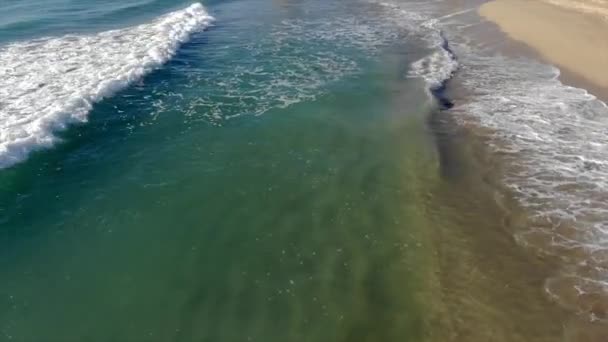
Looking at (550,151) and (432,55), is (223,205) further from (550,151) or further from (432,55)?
(432,55)

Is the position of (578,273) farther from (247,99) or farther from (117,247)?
(247,99)

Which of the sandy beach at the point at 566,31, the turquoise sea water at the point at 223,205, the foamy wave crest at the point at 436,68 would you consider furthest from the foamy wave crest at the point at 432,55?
the sandy beach at the point at 566,31

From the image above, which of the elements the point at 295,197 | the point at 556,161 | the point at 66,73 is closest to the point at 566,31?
the point at 556,161

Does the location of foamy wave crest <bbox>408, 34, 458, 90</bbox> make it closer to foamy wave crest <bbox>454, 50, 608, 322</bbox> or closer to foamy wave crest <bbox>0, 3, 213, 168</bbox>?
foamy wave crest <bbox>454, 50, 608, 322</bbox>

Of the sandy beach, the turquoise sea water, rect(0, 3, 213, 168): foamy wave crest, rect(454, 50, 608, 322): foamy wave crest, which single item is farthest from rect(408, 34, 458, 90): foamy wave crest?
rect(0, 3, 213, 168): foamy wave crest

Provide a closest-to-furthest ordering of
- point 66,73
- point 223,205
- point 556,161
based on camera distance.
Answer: point 223,205 → point 556,161 → point 66,73
